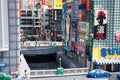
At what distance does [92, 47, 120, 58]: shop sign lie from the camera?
6544 cm

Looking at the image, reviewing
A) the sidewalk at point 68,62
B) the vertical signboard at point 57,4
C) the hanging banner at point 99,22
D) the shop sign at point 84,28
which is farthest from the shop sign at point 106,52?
the vertical signboard at point 57,4

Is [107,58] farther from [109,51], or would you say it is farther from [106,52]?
[109,51]

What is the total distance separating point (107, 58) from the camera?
65.8 m

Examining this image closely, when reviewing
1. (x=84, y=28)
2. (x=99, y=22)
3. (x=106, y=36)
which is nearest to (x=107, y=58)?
(x=106, y=36)

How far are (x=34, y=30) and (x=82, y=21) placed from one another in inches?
3377

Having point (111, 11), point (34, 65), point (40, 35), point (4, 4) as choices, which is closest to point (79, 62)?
point (111, 11)

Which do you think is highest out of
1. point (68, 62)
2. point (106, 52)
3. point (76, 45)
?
point (76, 45)

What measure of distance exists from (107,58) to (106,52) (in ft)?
3.78

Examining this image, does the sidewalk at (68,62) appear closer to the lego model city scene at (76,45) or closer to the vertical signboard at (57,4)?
the lego model city scene at (76,45)

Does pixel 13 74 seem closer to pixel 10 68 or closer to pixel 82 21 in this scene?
pixel 10 68

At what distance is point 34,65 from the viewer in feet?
305

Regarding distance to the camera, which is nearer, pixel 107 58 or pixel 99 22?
pixel 99 22

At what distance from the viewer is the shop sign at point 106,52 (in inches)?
2576

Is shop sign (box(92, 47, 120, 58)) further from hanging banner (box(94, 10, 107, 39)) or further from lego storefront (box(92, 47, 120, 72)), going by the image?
hanging banner (box(94, 10, 107, 39))
